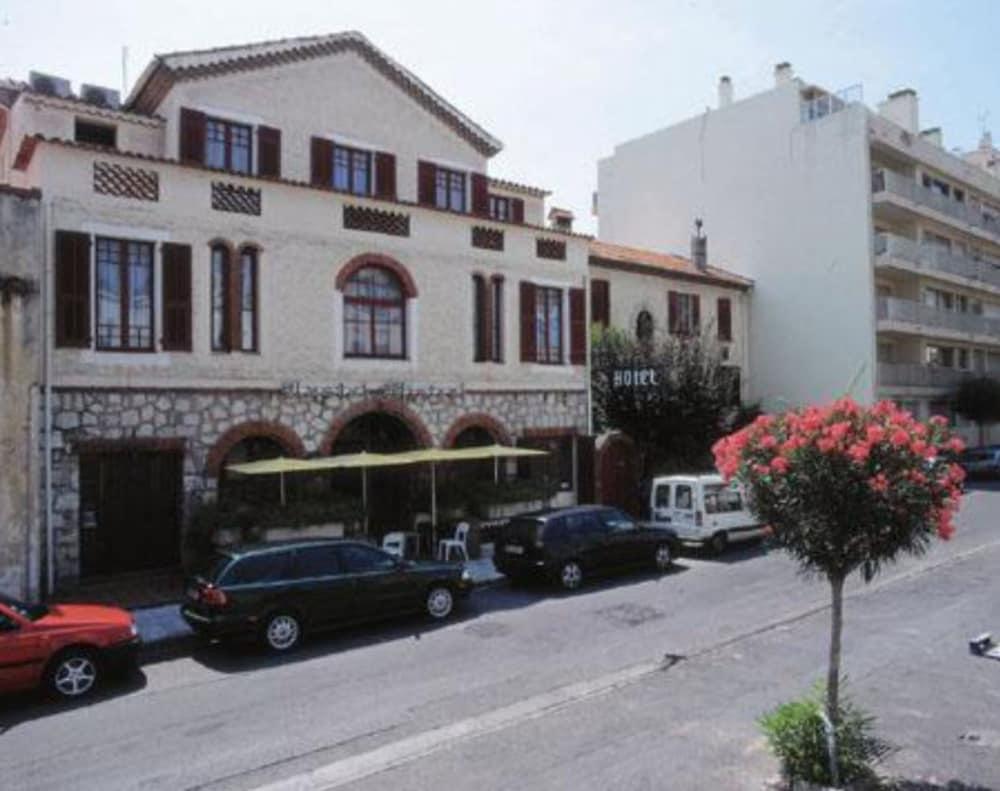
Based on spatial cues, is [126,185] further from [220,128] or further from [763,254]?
[763,254]

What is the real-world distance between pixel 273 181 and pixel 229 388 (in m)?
4.32

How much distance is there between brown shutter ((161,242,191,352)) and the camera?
15672 millimetres

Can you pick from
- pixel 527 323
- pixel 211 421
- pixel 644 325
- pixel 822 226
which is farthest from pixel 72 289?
pixel 822 226

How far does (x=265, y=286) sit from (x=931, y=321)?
2856 centimetres

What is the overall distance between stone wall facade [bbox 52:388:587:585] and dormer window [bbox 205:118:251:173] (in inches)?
203

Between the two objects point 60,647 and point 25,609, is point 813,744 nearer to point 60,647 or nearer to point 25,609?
point 60,647

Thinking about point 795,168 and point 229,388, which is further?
point 795,168

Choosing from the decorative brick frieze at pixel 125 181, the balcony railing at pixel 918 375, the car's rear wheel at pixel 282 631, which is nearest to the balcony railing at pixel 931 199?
the balcony railing at pixel 918 375

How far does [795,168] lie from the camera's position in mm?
31938

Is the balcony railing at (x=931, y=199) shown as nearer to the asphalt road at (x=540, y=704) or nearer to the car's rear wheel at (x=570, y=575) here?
the asphalt road at (x=540, y=704)

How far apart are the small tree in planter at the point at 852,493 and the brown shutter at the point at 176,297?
40.1ft

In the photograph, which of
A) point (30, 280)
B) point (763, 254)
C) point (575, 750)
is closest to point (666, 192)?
point (763, 254)

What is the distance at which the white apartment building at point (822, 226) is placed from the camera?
3102 centimetres

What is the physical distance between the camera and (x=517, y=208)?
24.0 metres
